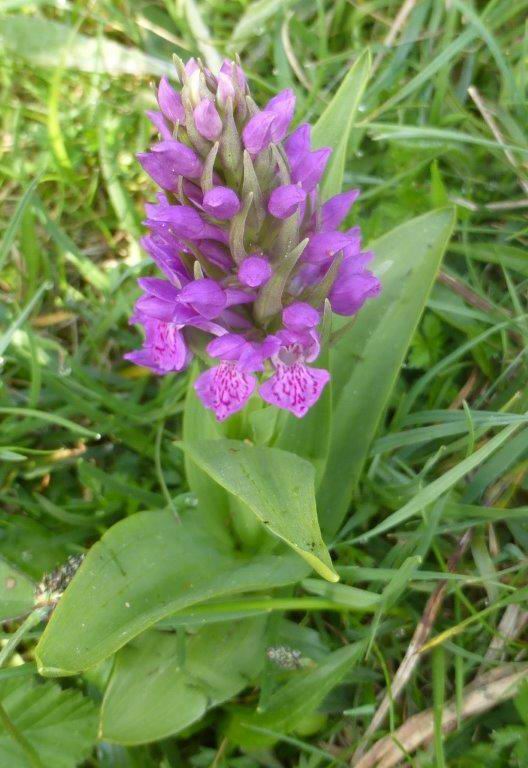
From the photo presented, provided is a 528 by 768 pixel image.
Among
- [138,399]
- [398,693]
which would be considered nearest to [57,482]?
[138,399]

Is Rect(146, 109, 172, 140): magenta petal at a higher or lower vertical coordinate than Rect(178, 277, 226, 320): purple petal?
higher

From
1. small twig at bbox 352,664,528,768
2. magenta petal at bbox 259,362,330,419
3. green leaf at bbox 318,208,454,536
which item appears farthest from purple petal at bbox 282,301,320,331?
small twig at bbox 352,664,528,768

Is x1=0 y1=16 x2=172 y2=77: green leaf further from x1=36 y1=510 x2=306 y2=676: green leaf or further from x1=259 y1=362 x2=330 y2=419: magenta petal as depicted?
x1=36 y1=510 x2=306 y2=676: green leaf

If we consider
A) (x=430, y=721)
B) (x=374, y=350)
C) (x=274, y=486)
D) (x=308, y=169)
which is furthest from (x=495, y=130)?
(x=430, y=721)

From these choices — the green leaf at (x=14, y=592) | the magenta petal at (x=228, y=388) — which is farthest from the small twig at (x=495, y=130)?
the green leaf at (x=14, y=592)

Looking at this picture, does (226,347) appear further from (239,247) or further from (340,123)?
(340,123)

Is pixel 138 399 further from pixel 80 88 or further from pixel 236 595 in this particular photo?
pixel 80 88

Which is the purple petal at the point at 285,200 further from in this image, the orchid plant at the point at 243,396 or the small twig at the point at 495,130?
the small twig at the point at 495,130
